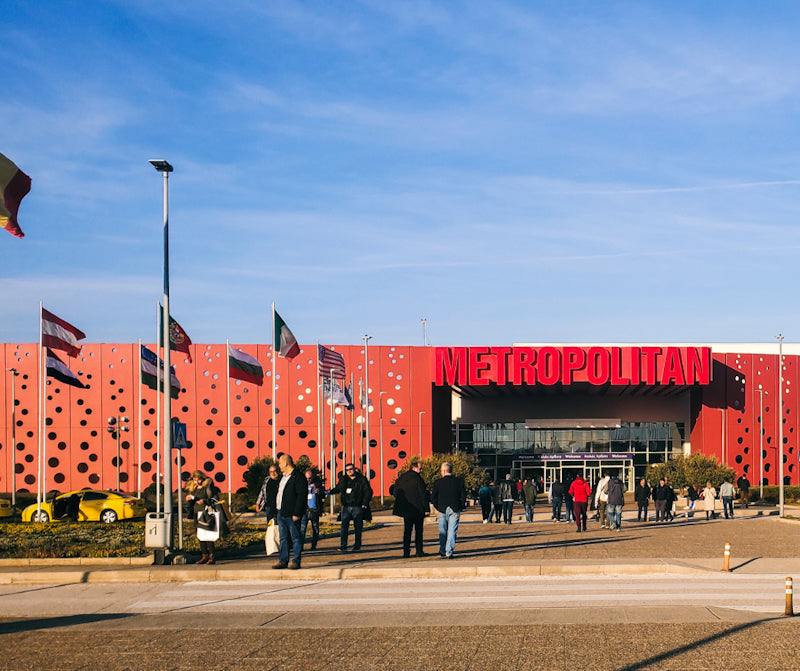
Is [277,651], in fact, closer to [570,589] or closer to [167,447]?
[570,589]

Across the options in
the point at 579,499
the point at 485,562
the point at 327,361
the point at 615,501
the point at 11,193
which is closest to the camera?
the point at 11,193

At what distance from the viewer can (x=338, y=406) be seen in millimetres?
66312

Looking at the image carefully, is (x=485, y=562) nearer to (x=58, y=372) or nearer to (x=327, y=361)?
(x=58, y=372)

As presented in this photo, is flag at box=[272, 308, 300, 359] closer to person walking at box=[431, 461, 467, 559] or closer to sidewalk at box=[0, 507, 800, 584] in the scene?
sidewalk at box=[0, 507, 800, 584]

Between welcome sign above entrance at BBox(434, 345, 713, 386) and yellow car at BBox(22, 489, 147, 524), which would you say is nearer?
yellow car at BBox(22, 489, 147, 524)

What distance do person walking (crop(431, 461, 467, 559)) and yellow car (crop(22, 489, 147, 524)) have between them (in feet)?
62.4

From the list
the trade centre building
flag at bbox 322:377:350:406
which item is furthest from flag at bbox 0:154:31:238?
the trade centre building

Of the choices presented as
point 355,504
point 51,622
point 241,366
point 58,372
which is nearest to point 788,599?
point 51,622

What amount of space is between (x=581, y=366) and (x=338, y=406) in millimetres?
15728

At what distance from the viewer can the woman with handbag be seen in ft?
57.0

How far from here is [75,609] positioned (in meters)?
13.2

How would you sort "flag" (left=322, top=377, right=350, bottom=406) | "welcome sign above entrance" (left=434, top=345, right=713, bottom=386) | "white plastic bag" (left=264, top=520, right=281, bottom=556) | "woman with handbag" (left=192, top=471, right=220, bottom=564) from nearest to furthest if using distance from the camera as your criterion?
"white plastic bag" (left=264, top=520, right=281, bottom=556) → "woman with handbag" (left=192, top=471, right=220, bottom=564) → "flag" (left=322, top=377, right=350, bottom=406) → "welcome sign above entrance" (left=434, top=345, right=713, bottom=386)

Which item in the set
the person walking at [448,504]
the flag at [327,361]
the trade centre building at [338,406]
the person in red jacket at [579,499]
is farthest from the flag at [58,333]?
the trade centre building at [338,406]

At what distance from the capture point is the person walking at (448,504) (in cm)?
1822
